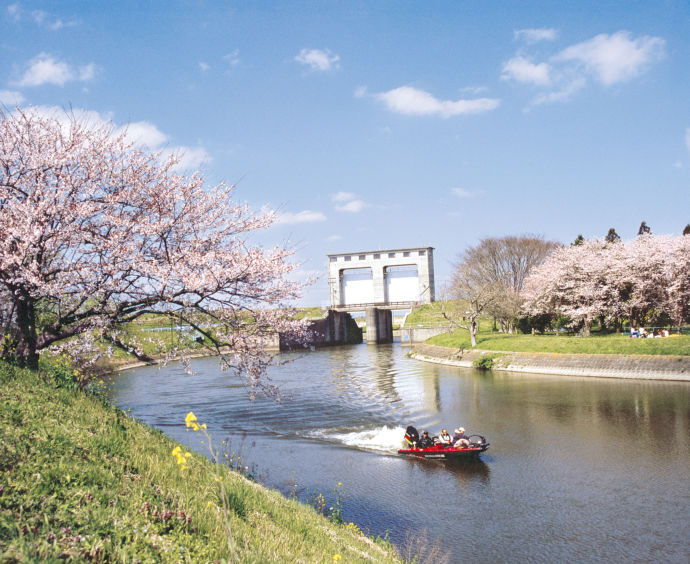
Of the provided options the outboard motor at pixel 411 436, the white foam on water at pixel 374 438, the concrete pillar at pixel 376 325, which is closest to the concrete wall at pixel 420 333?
the concrete pillar at pixel 376 325

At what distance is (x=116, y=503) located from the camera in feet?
20.0

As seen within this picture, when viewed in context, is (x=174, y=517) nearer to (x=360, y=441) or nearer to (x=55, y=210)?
(x=55, y=210)

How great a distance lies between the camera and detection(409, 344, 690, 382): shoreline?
112 ft

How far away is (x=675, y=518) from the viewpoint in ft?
44.6

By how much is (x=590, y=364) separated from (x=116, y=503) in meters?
39.5

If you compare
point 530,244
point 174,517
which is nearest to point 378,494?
point 174,517

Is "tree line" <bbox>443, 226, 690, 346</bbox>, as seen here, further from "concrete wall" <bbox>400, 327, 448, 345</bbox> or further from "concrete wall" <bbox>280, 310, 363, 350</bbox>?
"concrete wall" <bbox>280, 310, 363, 350</bbox>

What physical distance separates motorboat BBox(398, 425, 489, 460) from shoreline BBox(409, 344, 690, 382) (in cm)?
2133

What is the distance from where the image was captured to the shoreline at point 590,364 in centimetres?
3422

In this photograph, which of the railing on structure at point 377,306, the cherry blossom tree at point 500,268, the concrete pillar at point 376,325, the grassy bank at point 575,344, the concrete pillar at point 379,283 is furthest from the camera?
the concrete pillar at point 379,283

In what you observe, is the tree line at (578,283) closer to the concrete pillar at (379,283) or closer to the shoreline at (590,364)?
the shoreline at (590,364)

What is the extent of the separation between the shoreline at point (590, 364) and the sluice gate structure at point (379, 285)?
1650 inches

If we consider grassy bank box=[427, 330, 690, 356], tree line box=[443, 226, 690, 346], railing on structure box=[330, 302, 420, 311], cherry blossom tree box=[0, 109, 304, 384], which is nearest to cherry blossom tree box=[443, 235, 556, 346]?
tree line box=[443, 226, 690, 346]

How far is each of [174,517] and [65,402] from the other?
530cm
